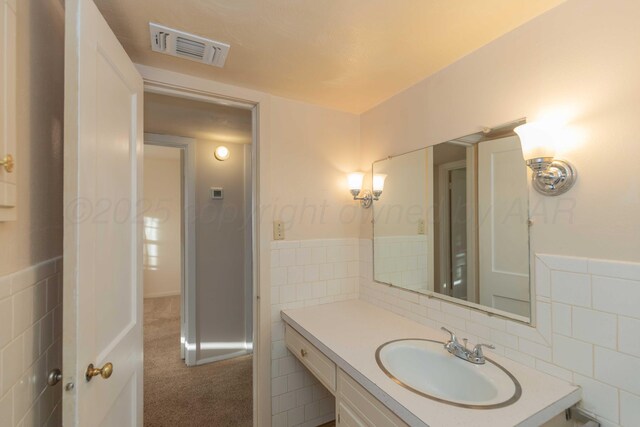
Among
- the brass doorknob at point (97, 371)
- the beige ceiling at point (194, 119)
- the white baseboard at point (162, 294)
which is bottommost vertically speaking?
the white baseboard at point (162, 294)

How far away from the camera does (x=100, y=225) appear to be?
956 mm

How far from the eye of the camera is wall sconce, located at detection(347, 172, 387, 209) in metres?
1.96

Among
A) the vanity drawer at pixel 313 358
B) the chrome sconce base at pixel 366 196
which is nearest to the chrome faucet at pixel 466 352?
the vanity drawer at pixel 313 358

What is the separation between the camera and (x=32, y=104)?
33.0 inches

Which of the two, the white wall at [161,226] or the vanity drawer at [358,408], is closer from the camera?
the vanity drawer at [358,408]

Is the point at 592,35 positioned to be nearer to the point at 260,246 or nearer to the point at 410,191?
the point at 410,191

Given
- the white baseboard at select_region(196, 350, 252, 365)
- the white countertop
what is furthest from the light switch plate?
the white baseboard at select_region(196, 350, 252, 365)

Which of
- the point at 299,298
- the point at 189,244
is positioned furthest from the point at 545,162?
the point at 189,244

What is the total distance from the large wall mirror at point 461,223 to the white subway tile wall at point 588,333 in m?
0.08

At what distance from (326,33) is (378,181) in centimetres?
99

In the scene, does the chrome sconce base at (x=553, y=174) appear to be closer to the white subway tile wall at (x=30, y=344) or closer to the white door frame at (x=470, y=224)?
the white door frame at (x=470, y=224)

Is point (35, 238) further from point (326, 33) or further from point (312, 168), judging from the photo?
point (312, 168)

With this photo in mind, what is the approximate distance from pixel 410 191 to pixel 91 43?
1.60m

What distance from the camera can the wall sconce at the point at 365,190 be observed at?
1.96 metres
